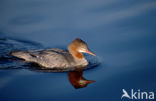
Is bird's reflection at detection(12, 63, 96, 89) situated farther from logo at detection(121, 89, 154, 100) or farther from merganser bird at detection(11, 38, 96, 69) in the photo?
logo at detection(121, 89, 154, 100)

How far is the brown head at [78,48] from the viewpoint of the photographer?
33.5ft

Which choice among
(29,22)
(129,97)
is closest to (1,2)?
(29,22)

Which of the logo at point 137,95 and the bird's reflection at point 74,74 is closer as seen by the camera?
the logo at point 137,95

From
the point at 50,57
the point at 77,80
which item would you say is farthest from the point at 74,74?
the point at 50,57

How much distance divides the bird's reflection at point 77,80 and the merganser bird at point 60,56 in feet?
2.06

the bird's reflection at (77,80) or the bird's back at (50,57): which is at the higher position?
the bird's back at (50,57)

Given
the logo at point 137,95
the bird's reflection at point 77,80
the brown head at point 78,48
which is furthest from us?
the brown head at point 78,48

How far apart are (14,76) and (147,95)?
3.91 meters

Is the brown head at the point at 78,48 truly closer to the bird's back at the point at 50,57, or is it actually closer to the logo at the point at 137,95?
the bird's back at the point at 50,57

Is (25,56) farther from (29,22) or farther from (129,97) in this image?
(129,97)

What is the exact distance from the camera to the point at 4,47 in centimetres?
1126

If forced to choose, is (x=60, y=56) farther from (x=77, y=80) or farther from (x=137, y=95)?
(x=137, y=95)

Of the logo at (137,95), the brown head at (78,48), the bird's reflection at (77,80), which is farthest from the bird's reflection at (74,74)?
the logo at (137,95)

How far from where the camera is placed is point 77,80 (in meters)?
9.31
